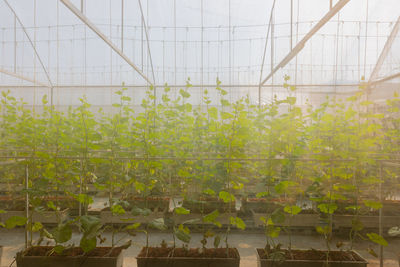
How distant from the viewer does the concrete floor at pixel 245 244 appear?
2.24 m

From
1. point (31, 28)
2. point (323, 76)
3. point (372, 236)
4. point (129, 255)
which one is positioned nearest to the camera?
point (372, 236)

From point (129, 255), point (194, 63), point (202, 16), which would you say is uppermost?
point (202, 16)

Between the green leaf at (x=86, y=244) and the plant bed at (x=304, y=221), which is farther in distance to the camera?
the plant bed at (x=304, y=221)

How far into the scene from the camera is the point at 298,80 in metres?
3.74

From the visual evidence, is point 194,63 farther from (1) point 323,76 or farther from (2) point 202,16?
(1) point 323,76

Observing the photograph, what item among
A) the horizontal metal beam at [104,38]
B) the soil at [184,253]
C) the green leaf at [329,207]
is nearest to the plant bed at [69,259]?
the soil at [184,253]

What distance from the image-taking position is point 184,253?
6.24ft

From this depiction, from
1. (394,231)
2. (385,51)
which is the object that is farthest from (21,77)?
(385,51)

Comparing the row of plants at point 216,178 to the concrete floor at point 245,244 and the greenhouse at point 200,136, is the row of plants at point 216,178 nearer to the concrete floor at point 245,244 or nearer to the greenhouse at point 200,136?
the greenhouse at point 200,136

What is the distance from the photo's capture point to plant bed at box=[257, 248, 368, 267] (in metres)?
1.81

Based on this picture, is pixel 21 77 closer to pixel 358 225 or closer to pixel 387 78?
pixel 358 225

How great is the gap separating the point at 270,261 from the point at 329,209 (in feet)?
1.86

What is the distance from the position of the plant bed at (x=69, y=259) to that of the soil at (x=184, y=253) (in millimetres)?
194

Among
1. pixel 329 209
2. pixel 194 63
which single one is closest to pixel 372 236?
pixel 329 209
